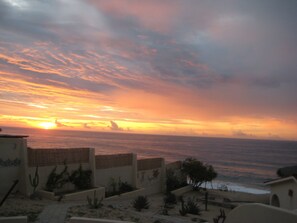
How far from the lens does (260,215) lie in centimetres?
620

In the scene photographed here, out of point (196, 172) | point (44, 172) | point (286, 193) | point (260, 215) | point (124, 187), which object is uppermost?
point (260, 215)

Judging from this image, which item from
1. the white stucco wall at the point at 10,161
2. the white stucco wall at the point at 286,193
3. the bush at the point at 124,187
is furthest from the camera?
the bush at the point at 124,187

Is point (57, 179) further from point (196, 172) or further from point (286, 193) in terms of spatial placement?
point (286, 193)

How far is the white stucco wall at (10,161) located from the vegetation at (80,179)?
119 inches

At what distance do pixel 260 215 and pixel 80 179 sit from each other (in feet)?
45.1

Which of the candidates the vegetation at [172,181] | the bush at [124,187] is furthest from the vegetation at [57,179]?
the vegetation at [172,181]

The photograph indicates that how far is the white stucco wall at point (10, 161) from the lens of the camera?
1573cm

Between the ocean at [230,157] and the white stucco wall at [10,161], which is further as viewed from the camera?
the ocean at [230,157]

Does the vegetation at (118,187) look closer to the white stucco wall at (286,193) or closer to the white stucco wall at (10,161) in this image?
the white stucco wall at (10,161)

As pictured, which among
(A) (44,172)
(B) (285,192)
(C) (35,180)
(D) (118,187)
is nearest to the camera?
(C) (35,180)

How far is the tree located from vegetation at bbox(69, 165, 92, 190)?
1018cm

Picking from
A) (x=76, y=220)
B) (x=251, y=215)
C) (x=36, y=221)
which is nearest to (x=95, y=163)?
(x=36, y=221)

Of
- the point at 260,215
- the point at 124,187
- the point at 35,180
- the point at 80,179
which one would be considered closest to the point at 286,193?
the point at 124,187

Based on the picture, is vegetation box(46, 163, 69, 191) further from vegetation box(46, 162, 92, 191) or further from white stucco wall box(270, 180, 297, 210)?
white stucco wall box(270, 180, 297, 210)
